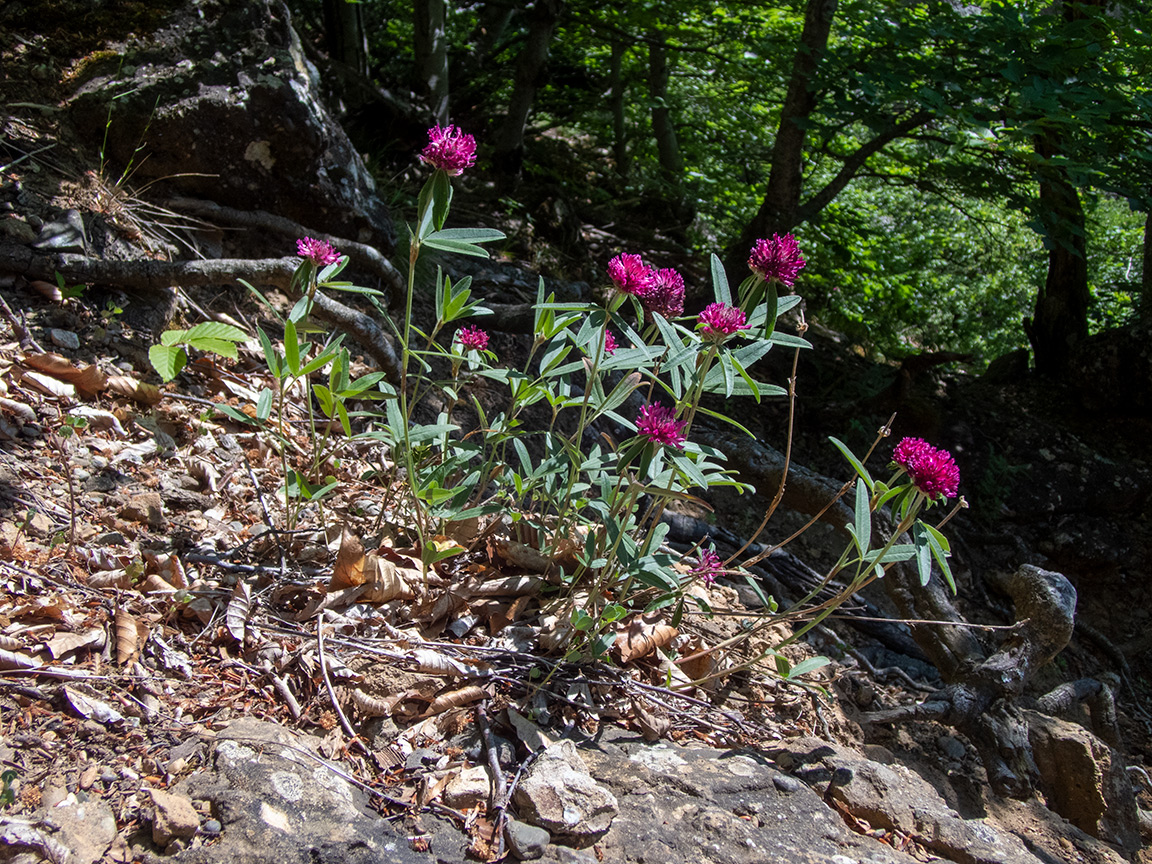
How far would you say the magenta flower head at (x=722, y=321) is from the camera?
1.61 meters

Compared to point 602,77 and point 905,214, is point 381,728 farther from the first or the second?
point 905,214

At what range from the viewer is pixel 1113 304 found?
7156 mm

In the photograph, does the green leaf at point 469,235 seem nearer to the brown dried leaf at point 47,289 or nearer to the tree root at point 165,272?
the tree root at point 165,272

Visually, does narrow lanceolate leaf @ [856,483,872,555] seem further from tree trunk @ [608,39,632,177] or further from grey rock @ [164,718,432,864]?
tree trunk @ [608,39,632,177]

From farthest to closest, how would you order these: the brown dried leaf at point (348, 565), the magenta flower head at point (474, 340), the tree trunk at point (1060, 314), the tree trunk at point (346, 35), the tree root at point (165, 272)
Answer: the tree trunk at point (346, 35)
the tree trunk at point (1060, 314)
the tree root at point (165, 272)
the magenta flower head at point (474, 340)
the brown dried leaf at point (348, 565)

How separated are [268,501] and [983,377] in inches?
230

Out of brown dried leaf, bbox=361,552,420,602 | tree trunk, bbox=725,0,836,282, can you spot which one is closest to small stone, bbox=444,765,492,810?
brown dried leaf, bbox=361,552,420,602

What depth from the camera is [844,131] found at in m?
6.65

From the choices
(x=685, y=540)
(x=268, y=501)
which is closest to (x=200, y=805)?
(x=268, y=501)

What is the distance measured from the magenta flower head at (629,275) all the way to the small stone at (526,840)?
1.18m

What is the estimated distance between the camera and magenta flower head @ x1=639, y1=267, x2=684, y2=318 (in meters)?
1.90

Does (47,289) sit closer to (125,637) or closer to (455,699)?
(125,637)

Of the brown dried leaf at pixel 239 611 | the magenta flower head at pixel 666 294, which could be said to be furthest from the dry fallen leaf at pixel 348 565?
the magenta flower head at pixel 666 294

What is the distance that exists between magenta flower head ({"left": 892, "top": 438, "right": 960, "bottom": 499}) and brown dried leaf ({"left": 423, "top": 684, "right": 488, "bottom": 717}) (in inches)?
46.2
